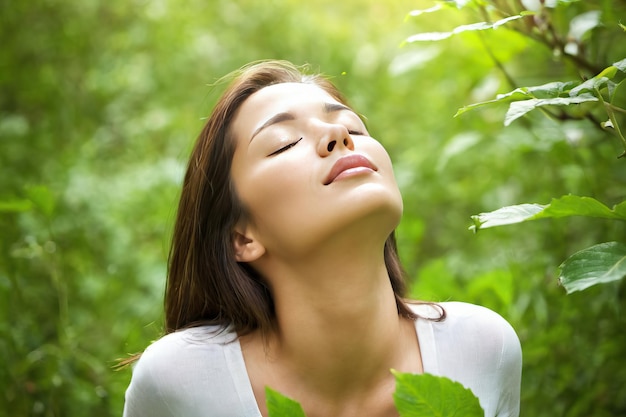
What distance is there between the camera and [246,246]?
1406 millimetres

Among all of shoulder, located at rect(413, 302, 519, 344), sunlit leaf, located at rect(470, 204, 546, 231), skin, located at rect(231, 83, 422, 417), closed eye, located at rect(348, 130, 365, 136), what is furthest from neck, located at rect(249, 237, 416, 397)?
sunlit leaf, located at rect(470, 204, 546, 231)

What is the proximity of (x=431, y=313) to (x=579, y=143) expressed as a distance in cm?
83

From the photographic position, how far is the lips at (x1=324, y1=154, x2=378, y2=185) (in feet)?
4.19

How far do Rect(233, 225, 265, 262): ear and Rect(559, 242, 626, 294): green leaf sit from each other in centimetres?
58

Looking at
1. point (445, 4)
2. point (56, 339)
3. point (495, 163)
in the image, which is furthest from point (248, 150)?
point (495, 163)

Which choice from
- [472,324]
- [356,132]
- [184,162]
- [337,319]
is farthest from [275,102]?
[184,162]

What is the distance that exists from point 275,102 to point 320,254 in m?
0.31

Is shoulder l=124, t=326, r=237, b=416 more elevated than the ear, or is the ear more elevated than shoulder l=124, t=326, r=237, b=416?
the ear

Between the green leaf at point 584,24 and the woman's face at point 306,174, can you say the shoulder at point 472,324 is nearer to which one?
the woman's face at point 306,174

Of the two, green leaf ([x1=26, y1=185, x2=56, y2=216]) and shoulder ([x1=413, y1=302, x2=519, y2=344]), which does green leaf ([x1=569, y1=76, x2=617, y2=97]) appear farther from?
green leaf ([x1=26, y1=185, x2=56, y2=216])

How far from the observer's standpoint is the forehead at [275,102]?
4.62 feet

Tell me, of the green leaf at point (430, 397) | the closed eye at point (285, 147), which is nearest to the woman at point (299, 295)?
the closed eye at point (285, 147)

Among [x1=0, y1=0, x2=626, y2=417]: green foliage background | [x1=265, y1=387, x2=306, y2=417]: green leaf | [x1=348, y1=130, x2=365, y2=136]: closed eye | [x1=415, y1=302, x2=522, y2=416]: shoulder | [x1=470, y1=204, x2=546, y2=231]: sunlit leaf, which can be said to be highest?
[x1=470, y1=204, x2=546, y2=231]: sunlit leaf

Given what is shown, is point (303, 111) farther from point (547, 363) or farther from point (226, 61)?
point (226, 61)
